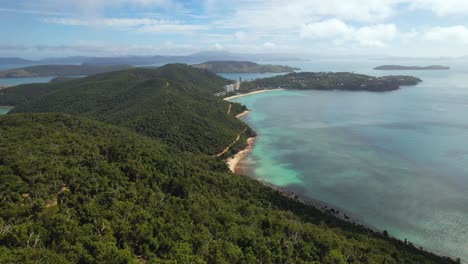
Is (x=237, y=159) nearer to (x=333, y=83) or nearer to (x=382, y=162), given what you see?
(x=382, y=162)

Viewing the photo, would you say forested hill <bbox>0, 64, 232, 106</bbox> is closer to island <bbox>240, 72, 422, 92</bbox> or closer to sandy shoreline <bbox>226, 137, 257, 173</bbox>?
island <bbox>240, 72, 422, 92</bbox>

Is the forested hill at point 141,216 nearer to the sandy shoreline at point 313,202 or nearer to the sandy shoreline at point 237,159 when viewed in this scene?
the sandy shoreline at point 313,202

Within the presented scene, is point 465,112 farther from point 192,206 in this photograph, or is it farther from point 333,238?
point 192,206

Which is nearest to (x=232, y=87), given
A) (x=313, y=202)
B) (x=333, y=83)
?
(x=333, y=83)

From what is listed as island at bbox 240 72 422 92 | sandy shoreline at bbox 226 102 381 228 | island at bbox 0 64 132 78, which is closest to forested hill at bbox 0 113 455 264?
sandy shoreline at bbox 226 102 381 228

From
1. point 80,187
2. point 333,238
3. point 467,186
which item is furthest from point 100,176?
point 467,186

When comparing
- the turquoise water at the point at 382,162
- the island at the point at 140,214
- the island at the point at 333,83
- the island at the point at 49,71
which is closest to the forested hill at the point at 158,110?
the turquoise water at the point at 382,162
